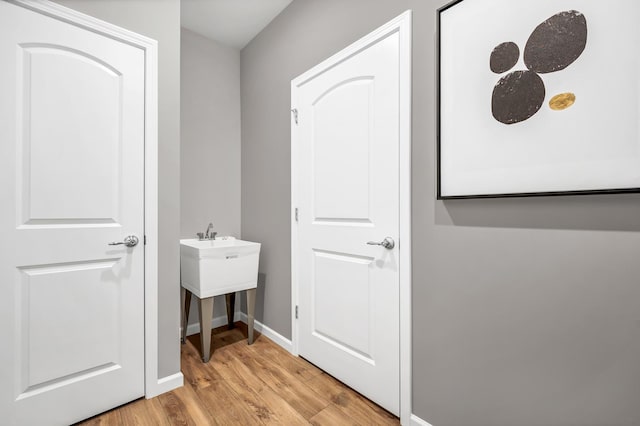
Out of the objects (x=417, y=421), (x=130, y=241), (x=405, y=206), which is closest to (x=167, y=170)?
(x=130, y=241)

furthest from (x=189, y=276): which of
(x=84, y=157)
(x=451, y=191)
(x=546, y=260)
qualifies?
(x=546, y=260)

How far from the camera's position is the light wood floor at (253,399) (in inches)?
61.6

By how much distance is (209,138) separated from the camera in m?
2.75

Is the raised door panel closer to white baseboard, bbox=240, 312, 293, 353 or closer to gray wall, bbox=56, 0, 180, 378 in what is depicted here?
gray wall, bbox=56, 0, 180, 378

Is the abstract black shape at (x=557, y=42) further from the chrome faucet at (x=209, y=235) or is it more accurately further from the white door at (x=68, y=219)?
the chrome faucet at (x=209, y=235)

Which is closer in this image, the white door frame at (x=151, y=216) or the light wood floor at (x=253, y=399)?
the light wood floor at (x=253, y=399)

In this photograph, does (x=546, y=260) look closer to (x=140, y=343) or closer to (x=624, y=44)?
(x=624, y=44)

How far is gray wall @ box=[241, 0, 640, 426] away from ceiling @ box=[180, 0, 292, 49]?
2.61 feet

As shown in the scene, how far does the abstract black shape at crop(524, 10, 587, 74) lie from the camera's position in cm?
101

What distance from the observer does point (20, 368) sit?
1.40 meters

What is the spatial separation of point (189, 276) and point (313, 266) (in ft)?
3.05

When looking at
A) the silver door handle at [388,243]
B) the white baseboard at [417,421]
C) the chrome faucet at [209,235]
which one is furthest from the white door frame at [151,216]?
the white baseboard at [417,421]

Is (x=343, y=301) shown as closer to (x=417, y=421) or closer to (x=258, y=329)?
(x=417, y=421)

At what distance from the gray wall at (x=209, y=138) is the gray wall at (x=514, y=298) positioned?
1.40 meters
